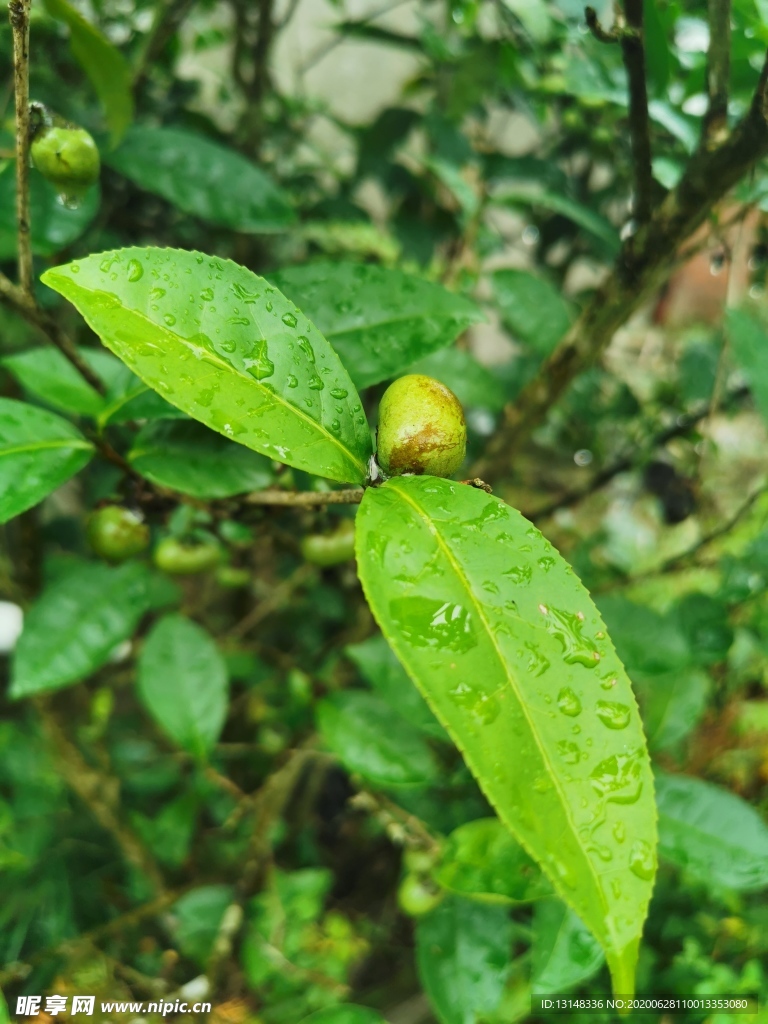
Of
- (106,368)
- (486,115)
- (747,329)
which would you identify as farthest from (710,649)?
(486,115)

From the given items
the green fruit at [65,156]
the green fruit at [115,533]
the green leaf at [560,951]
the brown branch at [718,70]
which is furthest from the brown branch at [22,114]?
the green leaf at [560,951]

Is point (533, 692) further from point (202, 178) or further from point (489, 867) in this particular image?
point (202, 178)

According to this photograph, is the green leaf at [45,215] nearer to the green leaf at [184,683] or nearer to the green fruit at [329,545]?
the green fruit at [329,545]

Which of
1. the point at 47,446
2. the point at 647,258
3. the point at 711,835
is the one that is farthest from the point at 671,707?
the point at 47,446

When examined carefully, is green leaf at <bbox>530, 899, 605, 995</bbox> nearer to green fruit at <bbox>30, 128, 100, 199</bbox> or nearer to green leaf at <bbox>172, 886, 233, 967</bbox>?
green leaf at <bbox>172, 886, 233, 967</bbox>

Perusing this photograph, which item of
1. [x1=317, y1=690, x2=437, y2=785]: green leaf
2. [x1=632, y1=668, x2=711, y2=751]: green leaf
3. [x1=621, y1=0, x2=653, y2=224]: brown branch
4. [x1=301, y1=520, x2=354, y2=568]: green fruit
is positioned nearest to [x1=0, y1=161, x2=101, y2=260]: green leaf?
[x1=301, y1=520, x2=354, y2=568]: green fruit

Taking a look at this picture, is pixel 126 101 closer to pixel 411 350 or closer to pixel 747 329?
pixel 411 350
